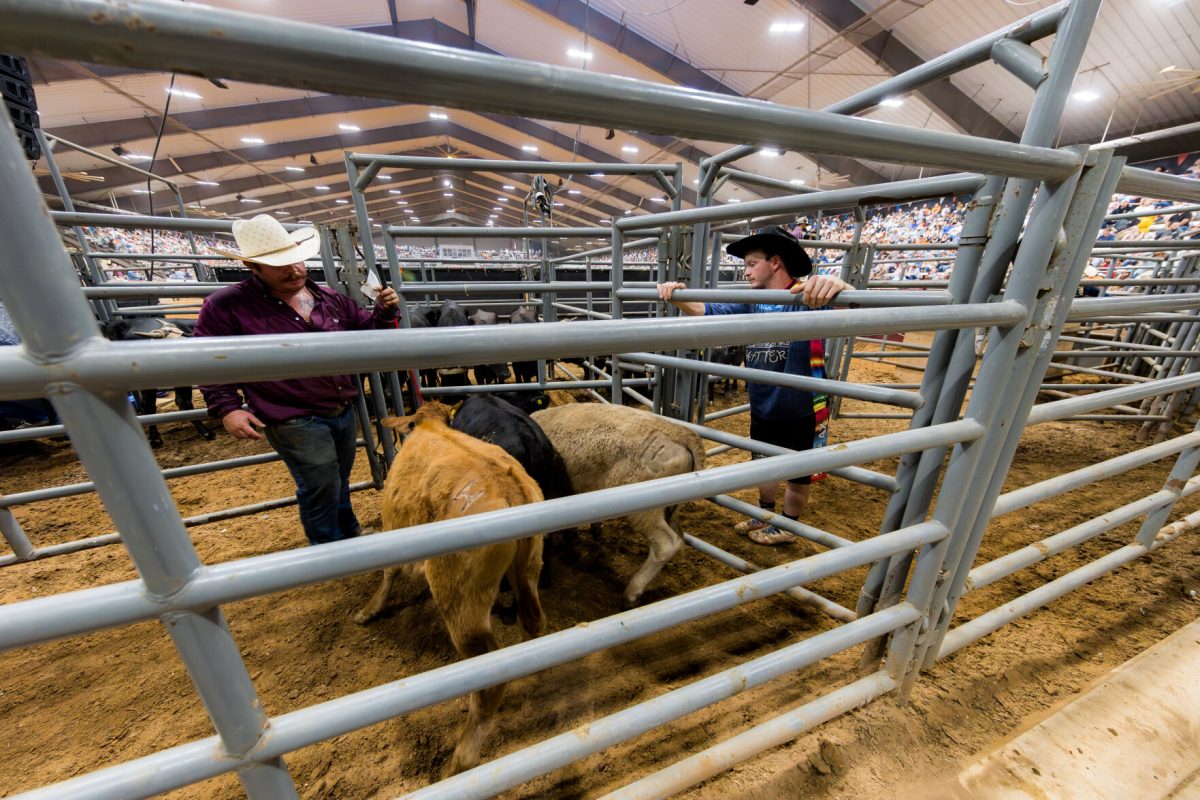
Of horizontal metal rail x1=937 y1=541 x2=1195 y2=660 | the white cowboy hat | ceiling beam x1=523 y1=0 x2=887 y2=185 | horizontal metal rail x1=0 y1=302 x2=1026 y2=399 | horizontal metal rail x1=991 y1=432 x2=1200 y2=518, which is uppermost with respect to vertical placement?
ceiling beam x1=523 y1=0 x2=887 y2=185

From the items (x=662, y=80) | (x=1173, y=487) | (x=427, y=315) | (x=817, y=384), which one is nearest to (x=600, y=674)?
(x=817, y=384)

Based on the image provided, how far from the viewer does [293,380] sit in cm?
193

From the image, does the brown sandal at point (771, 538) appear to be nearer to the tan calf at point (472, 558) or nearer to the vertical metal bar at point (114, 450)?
the tan calf at point (472, 558)

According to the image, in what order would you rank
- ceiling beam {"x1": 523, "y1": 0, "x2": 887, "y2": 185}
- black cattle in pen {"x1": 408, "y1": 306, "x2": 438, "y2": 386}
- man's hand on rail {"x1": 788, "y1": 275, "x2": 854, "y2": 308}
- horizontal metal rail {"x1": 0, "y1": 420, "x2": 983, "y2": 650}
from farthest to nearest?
ceiling beam {"x1": 523, "y1": 0, "x2": 887, "y2": 185} < black cattle in pen {"x1": 408, "y1": 306, "x2": 438, "y2": 386} < man's hand on rail {"x1": 788, "y1": 275, "x2": 854, "y2": 308} < horizontal metal rail {"x1": 0, "y1": 420, "x2": 983, "y2": 650}

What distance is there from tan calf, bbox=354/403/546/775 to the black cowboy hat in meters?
1.54

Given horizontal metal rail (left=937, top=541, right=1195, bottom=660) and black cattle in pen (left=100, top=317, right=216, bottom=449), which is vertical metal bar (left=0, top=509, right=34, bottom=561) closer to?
black cattle in pen (left=100, top=317, right=216, bottom=449)

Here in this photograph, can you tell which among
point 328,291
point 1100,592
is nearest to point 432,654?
point 328,291

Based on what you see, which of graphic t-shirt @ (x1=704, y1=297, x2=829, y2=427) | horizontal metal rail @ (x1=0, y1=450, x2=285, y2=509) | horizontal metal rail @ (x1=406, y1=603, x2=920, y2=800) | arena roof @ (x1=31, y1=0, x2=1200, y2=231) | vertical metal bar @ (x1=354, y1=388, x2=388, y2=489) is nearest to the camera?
horizontal metal rail @ (x1=406, y1=603, x2=920, y2=800)

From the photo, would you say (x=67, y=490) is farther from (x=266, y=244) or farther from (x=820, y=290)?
(x=820, y=290)

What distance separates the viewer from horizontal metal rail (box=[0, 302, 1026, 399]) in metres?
0.48

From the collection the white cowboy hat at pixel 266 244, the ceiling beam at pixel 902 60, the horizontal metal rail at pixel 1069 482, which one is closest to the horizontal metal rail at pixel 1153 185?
the horizontal metal rail at pixel 1069 482

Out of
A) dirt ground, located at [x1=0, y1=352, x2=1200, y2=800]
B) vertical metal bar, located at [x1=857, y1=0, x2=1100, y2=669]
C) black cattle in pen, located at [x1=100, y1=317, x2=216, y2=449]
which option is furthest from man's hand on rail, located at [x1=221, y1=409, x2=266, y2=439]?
black cattle in pen, located at [x1=100, y1=317, x2=216, y2=449]

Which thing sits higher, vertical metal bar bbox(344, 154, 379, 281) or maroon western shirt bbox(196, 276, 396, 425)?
vertical metal bar bbox(344, 154, 379, 281)

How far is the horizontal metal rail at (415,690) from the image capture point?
2.06 feet
